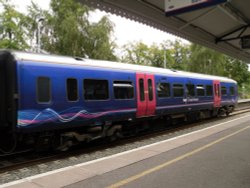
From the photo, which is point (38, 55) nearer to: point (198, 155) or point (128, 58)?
point (198, 155)

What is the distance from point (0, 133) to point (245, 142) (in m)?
7.51

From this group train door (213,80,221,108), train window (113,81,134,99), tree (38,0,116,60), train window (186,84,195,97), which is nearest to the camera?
train window (113,81,134,99)

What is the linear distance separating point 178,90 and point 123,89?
4377 millimetres

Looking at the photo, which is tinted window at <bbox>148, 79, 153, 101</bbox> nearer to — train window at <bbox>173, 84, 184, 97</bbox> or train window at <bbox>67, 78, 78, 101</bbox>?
train window at <bbox>173, 84, 184, 97</bbox>

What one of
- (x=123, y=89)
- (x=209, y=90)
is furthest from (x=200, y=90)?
(x=123, y=89)

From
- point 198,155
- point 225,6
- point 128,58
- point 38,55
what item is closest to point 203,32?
point 225,6

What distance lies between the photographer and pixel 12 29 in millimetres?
30219

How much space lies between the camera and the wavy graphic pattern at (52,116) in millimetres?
7621

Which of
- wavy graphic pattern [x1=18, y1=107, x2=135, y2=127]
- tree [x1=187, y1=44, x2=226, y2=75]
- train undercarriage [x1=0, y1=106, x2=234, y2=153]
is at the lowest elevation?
train undercarriage [x1=0, y1=106, x2=234, y2=153]

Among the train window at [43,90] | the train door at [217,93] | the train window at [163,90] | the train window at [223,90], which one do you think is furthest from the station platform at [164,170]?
the train window at [223,90]

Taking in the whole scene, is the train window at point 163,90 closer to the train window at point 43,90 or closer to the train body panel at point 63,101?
the train body panel at point 63,101

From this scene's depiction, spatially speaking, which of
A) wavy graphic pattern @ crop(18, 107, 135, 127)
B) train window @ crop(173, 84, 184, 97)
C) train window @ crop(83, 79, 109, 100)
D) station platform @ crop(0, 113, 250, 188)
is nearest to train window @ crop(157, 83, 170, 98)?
train window @ crop(173, 84, 184, 97)

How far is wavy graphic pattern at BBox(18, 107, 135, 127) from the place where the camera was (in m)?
7.62

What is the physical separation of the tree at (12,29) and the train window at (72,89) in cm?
2247
